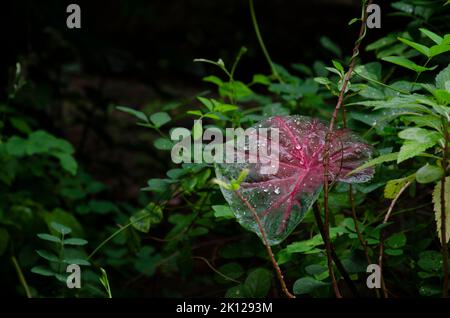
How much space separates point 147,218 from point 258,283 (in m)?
0.34

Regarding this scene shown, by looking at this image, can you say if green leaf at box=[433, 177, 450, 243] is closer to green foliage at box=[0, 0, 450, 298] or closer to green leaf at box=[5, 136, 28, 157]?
green foliage at box=[0, 0, 450, 298]

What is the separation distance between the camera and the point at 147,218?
54.2 inches

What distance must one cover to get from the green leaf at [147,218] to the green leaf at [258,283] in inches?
11.5

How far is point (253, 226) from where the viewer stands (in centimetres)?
96

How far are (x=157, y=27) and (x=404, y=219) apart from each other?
269 centimetres

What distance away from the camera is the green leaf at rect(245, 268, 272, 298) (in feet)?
3.89

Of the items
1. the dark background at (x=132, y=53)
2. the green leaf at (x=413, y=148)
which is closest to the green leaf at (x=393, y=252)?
the green leaf at (x=413, y=148)

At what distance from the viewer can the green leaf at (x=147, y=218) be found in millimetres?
1360

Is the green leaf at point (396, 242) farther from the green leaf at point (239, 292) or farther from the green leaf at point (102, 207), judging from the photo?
the green leaf at point (102, 207)

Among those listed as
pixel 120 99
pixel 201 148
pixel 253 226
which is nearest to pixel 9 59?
pixel 120 99

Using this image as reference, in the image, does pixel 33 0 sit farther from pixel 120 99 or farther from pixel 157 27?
pixel 157 27

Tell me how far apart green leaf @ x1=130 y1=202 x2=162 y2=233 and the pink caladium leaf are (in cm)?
40

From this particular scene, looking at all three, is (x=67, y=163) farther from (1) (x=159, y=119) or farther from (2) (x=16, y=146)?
(1) (x=159, y=119)

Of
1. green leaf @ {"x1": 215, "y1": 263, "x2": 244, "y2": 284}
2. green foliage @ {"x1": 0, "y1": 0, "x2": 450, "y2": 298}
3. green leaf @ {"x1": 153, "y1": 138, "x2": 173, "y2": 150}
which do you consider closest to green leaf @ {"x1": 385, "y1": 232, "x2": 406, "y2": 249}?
green foliage @ {"x1": 0, "y1": 0, "x2": 450, "y2": 298}
